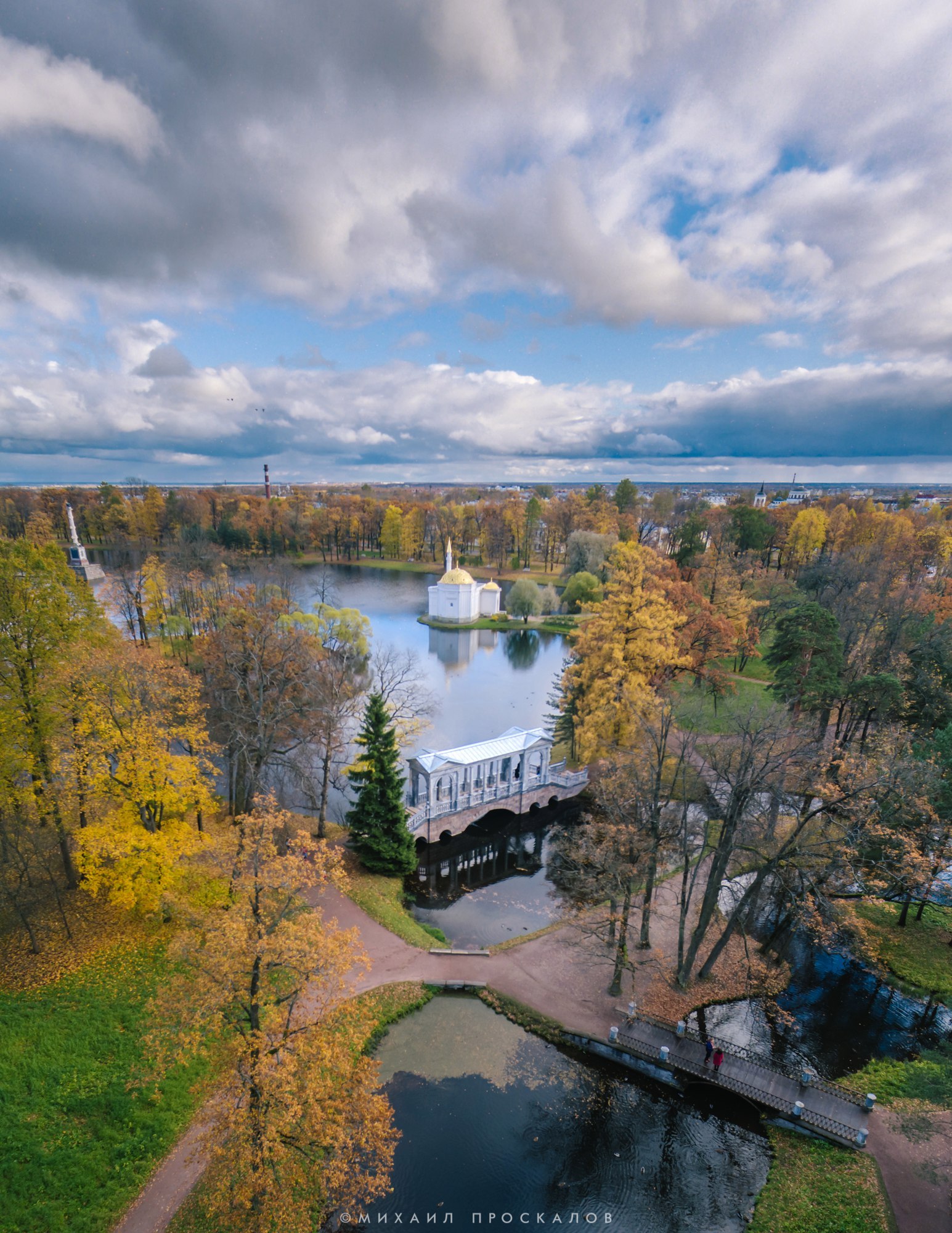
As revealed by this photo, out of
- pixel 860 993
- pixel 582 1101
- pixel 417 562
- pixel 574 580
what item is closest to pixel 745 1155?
pixel 582 1101

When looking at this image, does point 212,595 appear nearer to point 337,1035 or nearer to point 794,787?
point 337,1035

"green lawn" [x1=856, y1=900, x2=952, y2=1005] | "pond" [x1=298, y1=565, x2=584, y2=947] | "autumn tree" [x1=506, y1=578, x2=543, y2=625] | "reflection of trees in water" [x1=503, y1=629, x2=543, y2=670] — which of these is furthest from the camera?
"autumn tree" [x1=506, y1=578, x2=543, y2=625]

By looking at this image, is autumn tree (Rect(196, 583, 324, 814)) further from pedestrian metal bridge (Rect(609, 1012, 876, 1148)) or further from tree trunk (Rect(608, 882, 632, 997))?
pedestrian metal bridge (Rect(609, 1012, 876, 1148))

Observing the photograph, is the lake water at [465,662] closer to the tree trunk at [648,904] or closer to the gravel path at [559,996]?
the gravel path at [559,996]

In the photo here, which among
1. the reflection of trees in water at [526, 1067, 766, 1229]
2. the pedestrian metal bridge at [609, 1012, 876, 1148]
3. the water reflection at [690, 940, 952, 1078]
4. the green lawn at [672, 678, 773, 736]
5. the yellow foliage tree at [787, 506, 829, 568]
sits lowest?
the water reflection at [690, 940, 952, 1078]

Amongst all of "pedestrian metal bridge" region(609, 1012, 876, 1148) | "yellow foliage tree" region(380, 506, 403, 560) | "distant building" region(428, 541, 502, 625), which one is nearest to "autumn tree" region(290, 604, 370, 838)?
"pedestrian metal bridge" region(609, 1012, 876, 1148)
